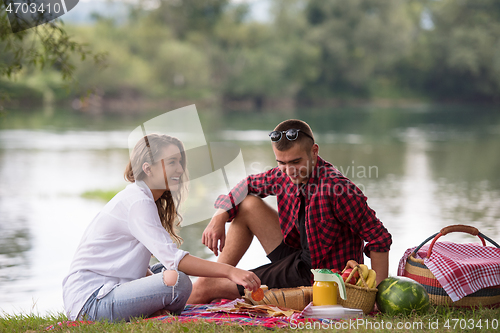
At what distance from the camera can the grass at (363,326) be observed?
2844 mm

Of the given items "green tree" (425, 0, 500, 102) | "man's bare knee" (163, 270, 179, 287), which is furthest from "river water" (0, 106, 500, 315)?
"green tree" (425, 0, 500, 102)

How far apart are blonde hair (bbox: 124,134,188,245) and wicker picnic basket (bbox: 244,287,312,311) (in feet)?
2.27

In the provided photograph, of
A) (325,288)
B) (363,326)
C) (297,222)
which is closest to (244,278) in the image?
(325,288)

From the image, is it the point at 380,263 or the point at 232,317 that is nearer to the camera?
the point at 232,317

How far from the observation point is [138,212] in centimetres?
294

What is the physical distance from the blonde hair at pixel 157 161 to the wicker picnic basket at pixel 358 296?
1068 millimetres

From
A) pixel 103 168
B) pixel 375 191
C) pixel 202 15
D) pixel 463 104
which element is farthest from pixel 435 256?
pixel 202 15

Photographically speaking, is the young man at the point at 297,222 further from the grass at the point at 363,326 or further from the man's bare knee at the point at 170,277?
the man's bare knee at the point at 170,277

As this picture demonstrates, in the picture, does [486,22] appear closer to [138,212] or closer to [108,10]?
[108,10]

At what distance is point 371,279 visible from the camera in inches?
126

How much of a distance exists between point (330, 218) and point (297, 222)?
0.26 meters

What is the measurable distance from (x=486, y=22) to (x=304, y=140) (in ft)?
209

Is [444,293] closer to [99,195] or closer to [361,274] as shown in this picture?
[361,274]

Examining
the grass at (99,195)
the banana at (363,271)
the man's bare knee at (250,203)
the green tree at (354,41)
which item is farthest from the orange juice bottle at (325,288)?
the green tree at (354,41)
